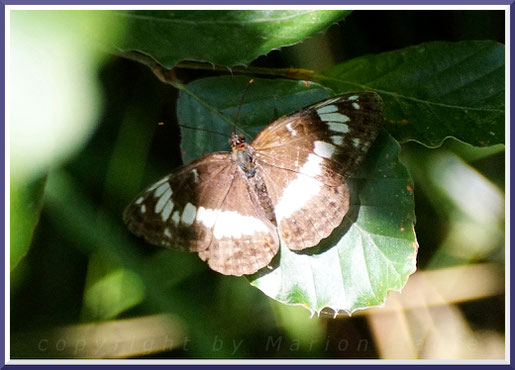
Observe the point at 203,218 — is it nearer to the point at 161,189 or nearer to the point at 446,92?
the point at 161,189

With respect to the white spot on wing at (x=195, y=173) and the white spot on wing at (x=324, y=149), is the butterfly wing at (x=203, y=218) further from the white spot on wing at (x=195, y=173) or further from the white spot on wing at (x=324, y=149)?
the white spot on wing at (x=324, y=149)

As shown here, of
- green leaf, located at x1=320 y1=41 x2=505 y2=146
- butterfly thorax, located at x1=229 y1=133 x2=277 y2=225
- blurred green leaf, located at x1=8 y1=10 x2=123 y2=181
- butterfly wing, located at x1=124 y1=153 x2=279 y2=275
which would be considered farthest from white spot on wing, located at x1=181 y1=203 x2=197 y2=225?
green leaf, located at x1=320 y1=41 x2=505 y2=146

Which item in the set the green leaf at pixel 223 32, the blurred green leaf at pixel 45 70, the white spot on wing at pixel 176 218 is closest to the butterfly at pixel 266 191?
the white spot on wing at pixel 176 218

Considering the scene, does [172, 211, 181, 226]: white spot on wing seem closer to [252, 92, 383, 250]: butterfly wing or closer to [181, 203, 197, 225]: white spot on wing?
[181, 203, 197, 225]: white spot on wing

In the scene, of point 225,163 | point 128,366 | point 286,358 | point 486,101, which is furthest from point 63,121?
point 486,101

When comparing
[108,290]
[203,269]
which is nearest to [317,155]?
[203,269]
